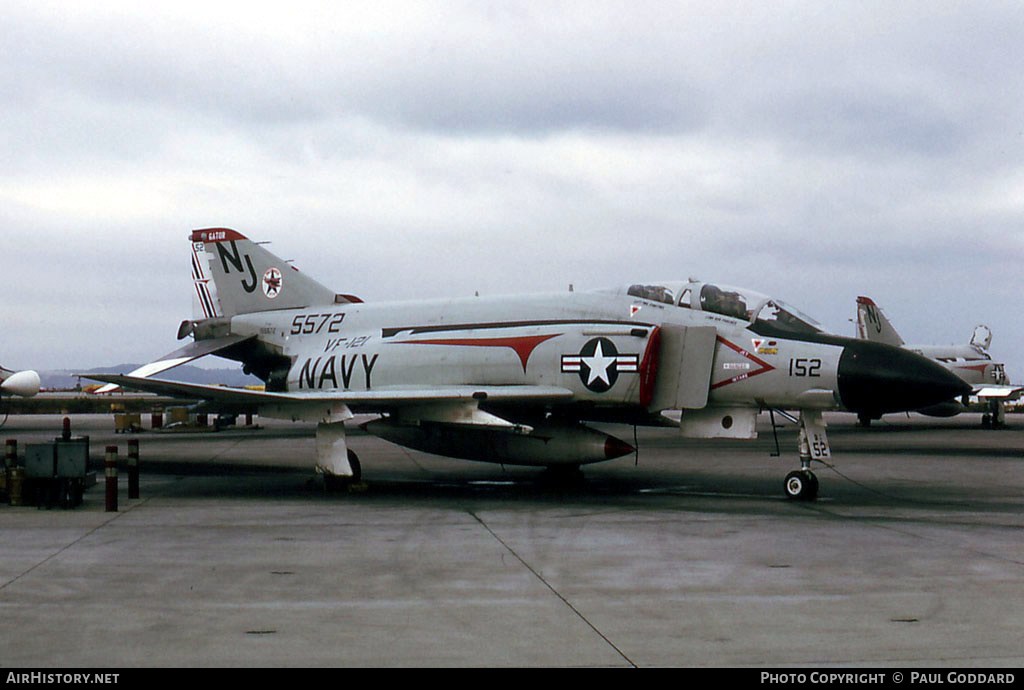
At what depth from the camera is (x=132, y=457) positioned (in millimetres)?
12172

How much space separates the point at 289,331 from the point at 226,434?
15.9 metres

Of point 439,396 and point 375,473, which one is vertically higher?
point 439,396

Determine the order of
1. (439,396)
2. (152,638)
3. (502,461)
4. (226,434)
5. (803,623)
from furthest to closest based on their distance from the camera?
(226,434) → (502,461) → (439,396) → (803,623) → (152,638)

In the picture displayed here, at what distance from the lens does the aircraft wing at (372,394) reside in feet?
39.4

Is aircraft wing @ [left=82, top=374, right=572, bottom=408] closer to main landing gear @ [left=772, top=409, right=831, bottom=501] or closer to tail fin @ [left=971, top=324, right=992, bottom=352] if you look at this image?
main landing gear @ [left=772, top=409, right=831, bottom=501]

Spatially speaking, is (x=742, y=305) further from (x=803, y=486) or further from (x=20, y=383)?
(x=20, y=383)

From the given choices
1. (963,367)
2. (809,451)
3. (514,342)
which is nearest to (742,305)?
(809,451)

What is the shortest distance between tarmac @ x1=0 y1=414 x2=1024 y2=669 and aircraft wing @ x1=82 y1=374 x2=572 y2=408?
1245 mm

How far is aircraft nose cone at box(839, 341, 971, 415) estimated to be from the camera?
423 inches

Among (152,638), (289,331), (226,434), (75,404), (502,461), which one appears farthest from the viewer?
(75,404)

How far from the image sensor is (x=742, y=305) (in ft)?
39.6

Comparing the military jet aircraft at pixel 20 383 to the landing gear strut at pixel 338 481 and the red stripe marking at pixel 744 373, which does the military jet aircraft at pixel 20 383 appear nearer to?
the landing gear strut at pixel 338 481
